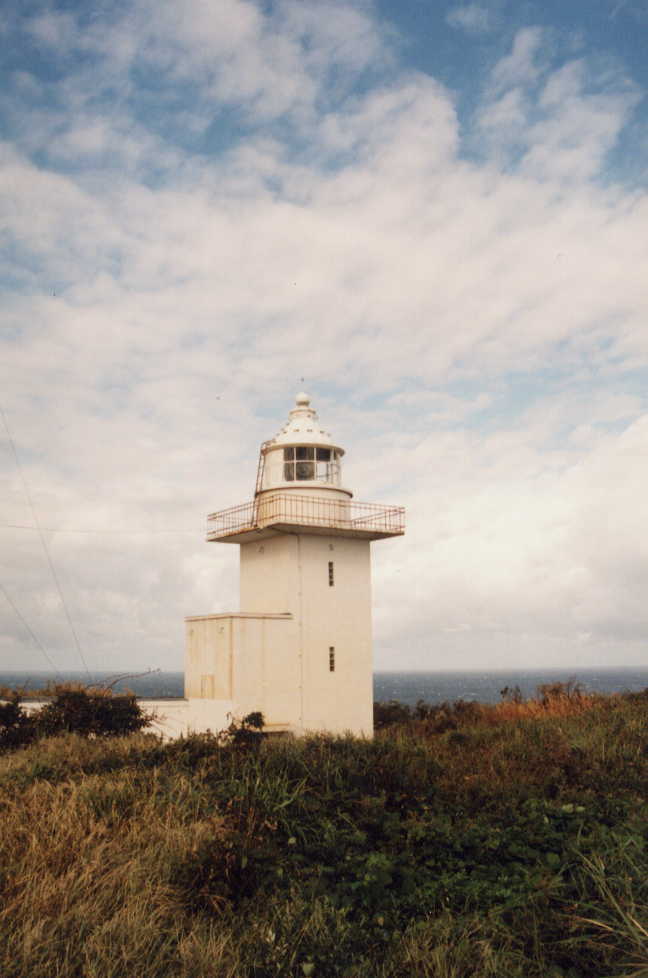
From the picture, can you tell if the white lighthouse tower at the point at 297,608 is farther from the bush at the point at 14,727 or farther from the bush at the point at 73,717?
the bush at the point at 14,727

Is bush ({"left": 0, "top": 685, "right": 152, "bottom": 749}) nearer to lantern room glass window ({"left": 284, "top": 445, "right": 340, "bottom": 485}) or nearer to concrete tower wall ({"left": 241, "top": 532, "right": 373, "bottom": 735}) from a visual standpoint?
concrete tower wall ({"left": 241, "top": 532, "right": 373, "bottom": 735})

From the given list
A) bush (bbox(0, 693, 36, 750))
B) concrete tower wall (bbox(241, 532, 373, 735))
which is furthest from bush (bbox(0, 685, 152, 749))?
concrete tower wall (bbox(241, 532, 373, 735))

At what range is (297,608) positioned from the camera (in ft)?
64.0

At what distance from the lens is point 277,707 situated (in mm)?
18844

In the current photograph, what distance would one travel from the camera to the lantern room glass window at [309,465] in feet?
67.2

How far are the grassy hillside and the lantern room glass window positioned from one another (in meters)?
11.0

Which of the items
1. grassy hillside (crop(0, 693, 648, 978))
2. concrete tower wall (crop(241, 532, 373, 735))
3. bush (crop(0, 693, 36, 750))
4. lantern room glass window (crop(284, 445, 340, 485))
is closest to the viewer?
grassy hillside (crop(0, 693, 648, 978))

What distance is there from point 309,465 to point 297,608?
3.64 metres

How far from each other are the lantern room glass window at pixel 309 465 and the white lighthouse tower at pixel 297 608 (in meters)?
0.03

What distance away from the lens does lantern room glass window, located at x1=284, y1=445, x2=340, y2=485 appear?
67.2 feet

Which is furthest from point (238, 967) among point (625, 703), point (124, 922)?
point (625, 703)

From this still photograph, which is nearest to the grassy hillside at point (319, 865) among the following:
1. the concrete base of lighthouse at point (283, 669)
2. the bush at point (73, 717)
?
the bush at point (73, 717)

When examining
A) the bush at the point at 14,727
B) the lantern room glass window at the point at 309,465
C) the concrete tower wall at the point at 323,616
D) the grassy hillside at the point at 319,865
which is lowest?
the grassy hillside at the point at 319,865

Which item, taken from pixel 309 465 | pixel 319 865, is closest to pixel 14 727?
pixel 319 865
